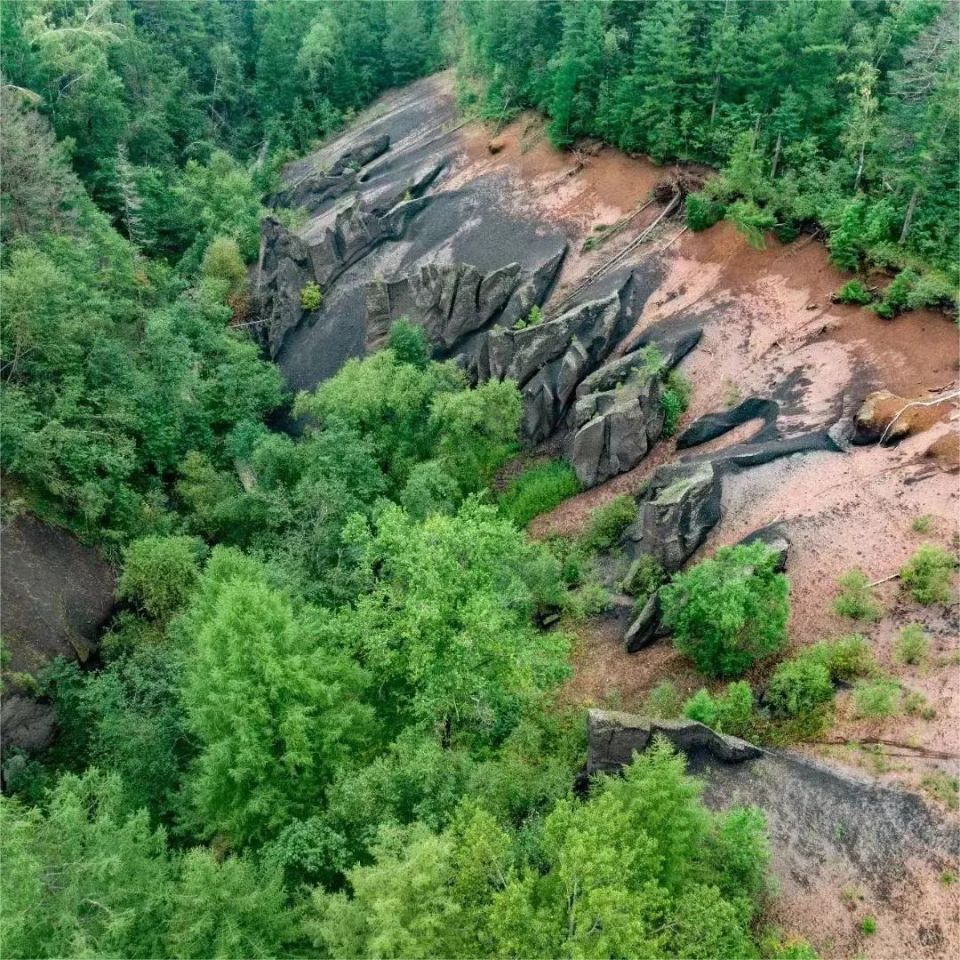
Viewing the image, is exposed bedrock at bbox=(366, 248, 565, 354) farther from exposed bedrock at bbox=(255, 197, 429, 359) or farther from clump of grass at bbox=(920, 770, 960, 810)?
clump of grass at bbox=(920, 770, 960, 810)

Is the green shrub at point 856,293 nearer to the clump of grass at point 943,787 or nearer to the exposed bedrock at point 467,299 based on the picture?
the exposed bedrock at point 467,299

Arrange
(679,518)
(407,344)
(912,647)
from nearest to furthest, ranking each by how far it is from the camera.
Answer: (912,647) → (679,518) → (407,344)

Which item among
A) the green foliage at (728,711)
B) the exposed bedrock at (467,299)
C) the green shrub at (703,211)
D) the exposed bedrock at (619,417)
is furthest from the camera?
the exposed bedrock at (467,299)

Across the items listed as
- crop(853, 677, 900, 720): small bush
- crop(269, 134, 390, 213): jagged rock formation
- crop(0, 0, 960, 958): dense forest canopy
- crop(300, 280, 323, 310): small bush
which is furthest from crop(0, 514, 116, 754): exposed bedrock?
crop(269, 134, 390, 213): jagged rock formation

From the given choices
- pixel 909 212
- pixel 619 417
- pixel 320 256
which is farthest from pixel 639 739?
pixel 320 256

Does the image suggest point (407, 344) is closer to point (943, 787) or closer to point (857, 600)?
point (857, 600)

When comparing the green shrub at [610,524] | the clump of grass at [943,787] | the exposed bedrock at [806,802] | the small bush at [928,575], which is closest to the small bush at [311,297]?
the green shrub at [610,524]
